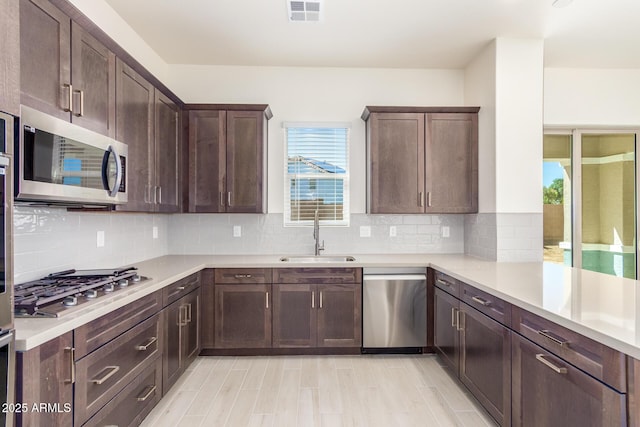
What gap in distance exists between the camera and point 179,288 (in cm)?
268

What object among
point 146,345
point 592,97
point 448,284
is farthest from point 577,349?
point 592,97

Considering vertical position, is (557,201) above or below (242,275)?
above

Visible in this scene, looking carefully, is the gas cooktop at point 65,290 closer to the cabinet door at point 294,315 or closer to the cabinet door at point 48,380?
the cabinet door at point 48,380

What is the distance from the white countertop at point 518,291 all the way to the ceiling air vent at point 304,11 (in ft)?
6.70

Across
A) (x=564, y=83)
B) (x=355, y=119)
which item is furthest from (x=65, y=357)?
(x=564, y=83)

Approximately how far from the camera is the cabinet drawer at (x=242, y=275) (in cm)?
319

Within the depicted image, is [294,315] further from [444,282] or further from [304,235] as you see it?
[444,282]

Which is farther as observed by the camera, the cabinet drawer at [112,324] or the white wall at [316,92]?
the white wall at [316,92]

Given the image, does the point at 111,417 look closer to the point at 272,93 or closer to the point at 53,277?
the point at 53,277

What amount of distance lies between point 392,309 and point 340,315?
48 cm

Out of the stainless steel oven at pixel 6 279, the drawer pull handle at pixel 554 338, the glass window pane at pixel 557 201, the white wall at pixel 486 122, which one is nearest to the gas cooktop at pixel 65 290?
the stainless steel oven at pixel 6 279

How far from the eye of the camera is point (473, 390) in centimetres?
240

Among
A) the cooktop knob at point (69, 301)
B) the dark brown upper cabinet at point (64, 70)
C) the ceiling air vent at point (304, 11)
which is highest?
the ceiling air vent at point (304, 11)

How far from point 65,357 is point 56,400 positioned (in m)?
0.16
